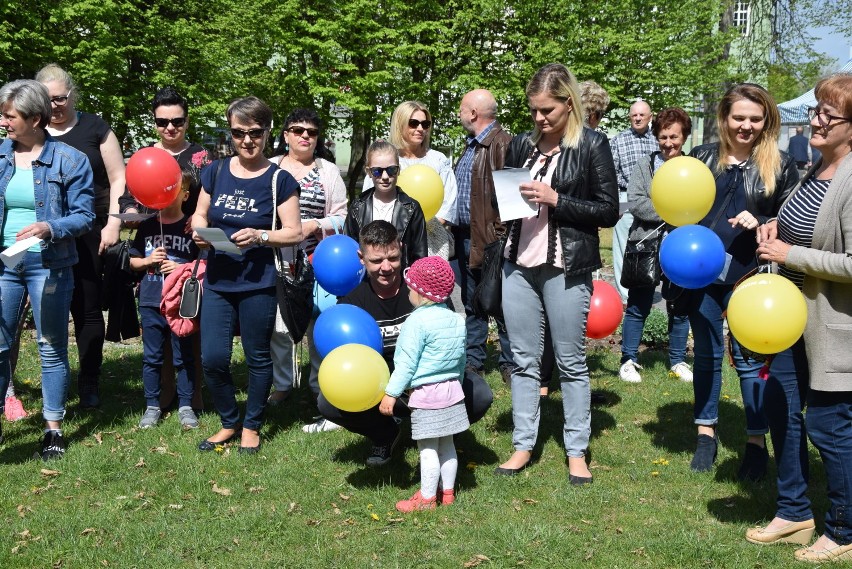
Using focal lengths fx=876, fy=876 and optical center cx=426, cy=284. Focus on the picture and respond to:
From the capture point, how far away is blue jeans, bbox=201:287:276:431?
18.8 ft

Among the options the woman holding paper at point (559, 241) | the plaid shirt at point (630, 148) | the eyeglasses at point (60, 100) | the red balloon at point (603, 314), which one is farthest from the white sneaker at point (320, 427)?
the plaid shirt at point (630, 148)

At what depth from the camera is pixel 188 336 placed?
656 centimetres

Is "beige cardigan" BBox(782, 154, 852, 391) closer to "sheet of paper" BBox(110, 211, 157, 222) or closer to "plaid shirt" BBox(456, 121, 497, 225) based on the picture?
"plaid shirt" BBox(456, 121, 497, 225)

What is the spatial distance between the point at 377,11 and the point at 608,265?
9278 millimetres

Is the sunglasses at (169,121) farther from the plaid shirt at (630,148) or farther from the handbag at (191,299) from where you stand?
the plaid shirt at (630,148)

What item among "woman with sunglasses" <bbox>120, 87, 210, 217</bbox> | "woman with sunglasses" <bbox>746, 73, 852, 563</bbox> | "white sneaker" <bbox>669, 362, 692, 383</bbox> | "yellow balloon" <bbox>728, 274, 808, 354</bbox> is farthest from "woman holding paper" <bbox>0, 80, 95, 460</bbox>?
"white sneaker" <bbox>669, 362, 692, 383</bbox>

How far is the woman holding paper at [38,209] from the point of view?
5.40m

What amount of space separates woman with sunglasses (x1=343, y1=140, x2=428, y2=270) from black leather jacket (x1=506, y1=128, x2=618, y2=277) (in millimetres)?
1232

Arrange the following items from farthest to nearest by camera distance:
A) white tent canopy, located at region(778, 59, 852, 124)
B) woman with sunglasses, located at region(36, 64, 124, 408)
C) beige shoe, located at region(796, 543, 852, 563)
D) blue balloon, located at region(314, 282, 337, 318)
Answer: white tent canopy, located at region(778, 59, 852, 124) → blue balloon, located at region(314, 282, 337, 318) → woman with sunglasses, located at region(36, 64, 124, 408) → beige shoe, located at region(796, 543, 852, 563)

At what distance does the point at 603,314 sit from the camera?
6.84 meters

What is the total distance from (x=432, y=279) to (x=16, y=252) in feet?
7.83

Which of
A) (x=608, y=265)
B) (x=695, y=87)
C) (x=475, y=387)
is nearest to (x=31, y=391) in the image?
(x=475, y=387)

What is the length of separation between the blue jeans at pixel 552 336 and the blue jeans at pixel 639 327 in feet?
8.37

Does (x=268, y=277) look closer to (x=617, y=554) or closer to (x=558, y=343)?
(x=558, y=343)
